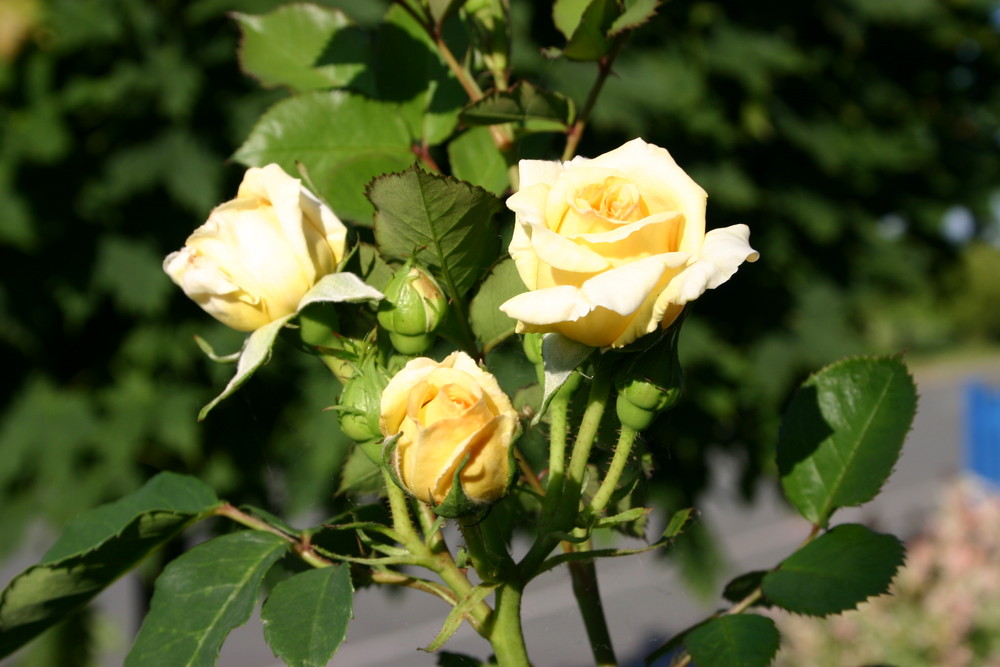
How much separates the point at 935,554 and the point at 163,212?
213cm

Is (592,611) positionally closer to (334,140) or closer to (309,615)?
(309,615)

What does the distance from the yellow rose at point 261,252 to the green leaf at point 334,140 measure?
100mm

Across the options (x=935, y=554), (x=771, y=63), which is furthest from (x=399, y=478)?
(x=935, y=554)

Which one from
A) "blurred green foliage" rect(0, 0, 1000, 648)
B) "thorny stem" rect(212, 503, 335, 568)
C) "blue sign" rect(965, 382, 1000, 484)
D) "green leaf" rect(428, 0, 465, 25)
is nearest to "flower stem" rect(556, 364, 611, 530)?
"thorny stem" rect(212, 503, 335, 568)

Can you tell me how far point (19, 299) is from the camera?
5.49 ft

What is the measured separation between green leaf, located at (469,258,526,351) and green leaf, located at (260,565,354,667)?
12 cm

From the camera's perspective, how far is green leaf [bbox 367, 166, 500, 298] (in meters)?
0.35

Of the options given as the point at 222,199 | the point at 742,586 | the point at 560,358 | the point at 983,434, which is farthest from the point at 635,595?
the point at 560,358

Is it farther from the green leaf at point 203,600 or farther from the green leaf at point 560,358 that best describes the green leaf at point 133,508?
the green leaf at point 560,358

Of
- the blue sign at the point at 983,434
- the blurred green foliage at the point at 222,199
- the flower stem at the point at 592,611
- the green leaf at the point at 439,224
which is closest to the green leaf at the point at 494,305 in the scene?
the green leaf at the point at 439,224

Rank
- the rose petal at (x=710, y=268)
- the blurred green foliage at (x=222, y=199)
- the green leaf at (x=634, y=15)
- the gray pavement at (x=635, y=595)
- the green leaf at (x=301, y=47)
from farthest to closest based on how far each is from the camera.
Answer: the gray pavement at (x=635, y=595) → the blurred green foliage at (x=222, y=199) → the green leaf at (x=301, y=47) → the green leaf at (x=634, y=15) → the rose petal at (x=710, y=268)

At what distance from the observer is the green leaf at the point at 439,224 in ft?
1.16

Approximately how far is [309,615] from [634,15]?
1.01 feet

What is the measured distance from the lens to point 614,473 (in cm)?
35
